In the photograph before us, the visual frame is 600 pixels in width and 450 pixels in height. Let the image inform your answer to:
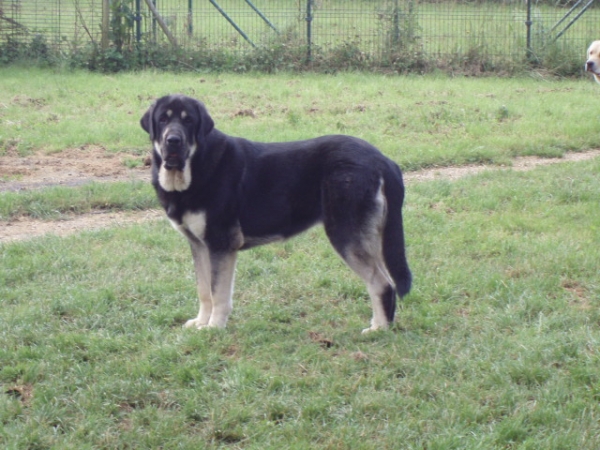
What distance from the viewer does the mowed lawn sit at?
13.0ft

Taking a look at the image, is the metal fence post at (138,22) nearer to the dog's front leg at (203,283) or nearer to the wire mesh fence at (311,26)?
the wire mesh fence at (311,26)

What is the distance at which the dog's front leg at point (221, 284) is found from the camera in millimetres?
5164

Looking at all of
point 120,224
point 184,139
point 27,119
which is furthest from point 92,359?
point 27,119

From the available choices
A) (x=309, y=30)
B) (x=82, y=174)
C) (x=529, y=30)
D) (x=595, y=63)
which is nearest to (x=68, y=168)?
(x=82, y=174)

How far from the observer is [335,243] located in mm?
5129

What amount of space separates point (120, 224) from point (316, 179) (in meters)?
2.94

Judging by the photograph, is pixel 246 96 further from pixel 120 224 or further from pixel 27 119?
pixel 120 224

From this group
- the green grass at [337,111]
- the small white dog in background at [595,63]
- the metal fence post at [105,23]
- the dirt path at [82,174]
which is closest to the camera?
the dirt path at [82,174]

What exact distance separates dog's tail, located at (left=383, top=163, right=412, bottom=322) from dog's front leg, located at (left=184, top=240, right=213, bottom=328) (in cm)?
121

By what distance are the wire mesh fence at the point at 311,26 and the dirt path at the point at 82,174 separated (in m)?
7.42

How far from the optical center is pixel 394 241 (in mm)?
5168

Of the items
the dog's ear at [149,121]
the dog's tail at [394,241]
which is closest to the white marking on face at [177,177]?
the dog's ear at [149,121]

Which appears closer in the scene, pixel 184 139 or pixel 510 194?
pixel 184 139

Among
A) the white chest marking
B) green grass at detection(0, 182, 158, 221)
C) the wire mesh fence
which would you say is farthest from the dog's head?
the wire mesh fence
